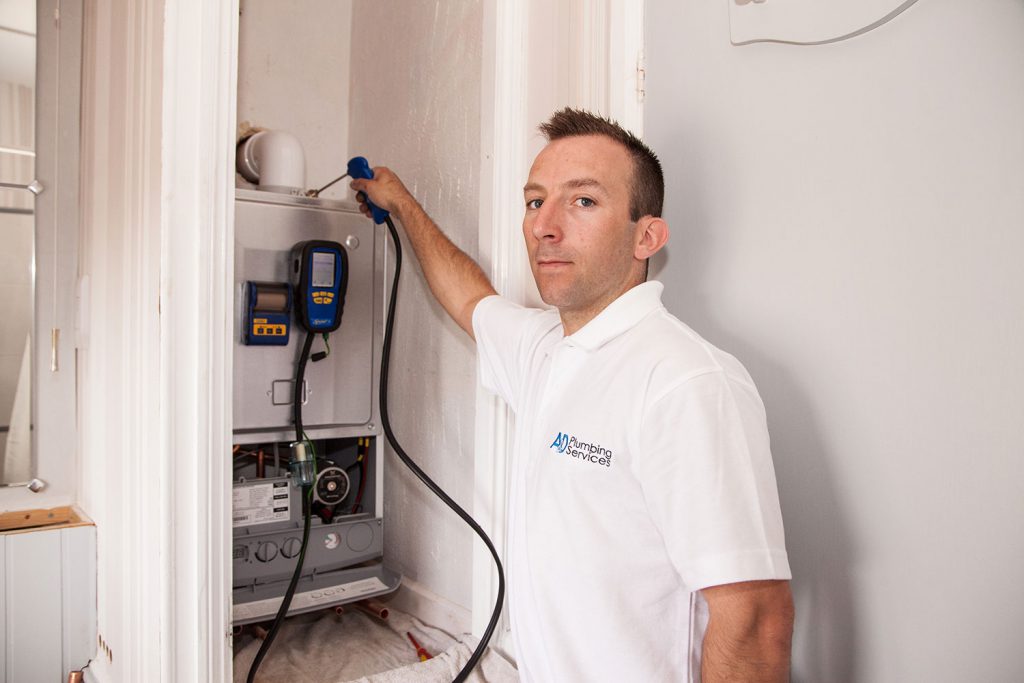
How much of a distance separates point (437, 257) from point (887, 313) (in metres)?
0.88

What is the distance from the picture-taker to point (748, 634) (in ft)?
2.54

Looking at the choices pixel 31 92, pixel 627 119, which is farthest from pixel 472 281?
pixel 31 92

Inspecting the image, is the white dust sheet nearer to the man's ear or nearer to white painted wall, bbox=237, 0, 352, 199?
the man's ear

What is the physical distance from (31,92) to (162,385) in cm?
129

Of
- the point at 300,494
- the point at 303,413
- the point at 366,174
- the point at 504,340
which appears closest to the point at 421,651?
the point at 300,494

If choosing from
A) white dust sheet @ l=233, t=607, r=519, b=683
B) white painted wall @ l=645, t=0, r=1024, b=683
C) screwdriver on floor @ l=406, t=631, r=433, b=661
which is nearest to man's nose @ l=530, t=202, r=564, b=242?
white painted wall @ l=645, t=0, r=1024, b=683

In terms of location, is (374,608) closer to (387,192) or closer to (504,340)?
(504,340)

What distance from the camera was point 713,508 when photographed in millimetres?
787

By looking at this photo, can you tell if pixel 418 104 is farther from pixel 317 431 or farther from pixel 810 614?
pixel 810 614

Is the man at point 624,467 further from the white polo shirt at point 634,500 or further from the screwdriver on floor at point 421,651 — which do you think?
the screwdriver on floor at point 421,651

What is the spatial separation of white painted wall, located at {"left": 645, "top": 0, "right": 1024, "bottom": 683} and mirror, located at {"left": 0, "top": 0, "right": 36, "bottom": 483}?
5.74ft

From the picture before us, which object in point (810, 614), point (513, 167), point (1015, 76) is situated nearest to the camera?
point (1015, 76)

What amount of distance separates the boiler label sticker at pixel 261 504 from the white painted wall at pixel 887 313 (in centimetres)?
103

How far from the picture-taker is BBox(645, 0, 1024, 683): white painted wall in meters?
0.75
